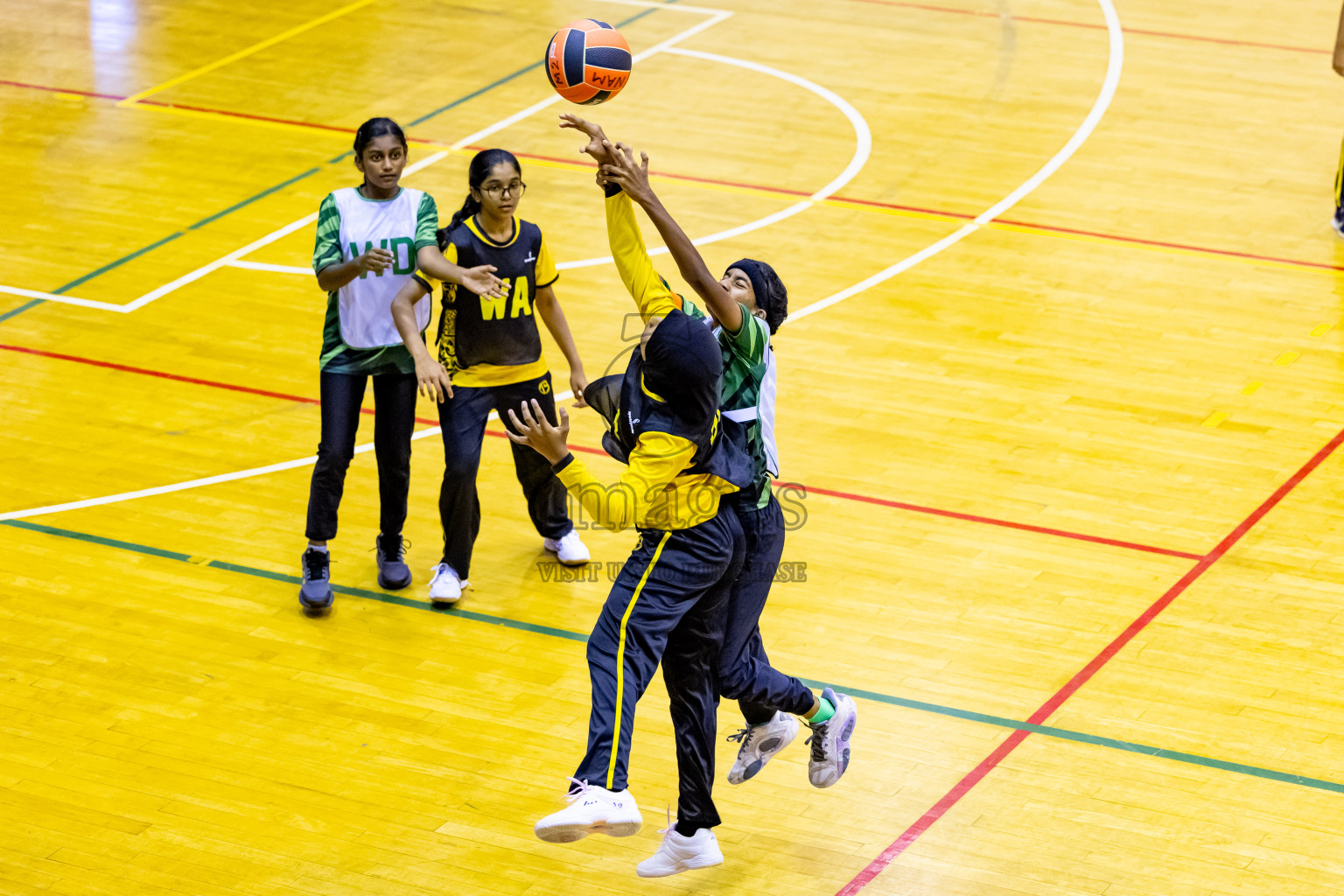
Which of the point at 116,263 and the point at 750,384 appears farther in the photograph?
the point at 116,263

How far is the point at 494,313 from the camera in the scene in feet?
25.3

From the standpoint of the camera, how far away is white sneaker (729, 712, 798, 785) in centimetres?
644

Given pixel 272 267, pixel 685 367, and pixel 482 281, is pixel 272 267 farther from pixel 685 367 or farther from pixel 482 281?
pixel 685 367

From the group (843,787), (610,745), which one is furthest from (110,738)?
(843,787)

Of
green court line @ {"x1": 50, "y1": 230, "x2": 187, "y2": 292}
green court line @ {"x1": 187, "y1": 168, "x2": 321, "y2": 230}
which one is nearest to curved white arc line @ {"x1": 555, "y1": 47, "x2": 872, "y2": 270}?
green court line @ {"x1": 187, "y1": 168, "x2": 321, "y2": 230}

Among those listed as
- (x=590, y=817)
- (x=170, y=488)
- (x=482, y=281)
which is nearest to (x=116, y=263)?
(x=170, y=488)

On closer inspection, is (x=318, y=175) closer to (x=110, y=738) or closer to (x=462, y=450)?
(x=462, y=450)

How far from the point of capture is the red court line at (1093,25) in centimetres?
1673

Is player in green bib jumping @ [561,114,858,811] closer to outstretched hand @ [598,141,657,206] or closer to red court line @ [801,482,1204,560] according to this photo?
outstretched hand @ [598,141,657,206]

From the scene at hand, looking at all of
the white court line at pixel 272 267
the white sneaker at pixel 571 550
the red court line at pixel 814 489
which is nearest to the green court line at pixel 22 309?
the red court line at pixel 814 489

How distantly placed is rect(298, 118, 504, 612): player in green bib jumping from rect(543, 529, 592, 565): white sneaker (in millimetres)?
944

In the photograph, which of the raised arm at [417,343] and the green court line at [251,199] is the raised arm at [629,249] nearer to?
the raised arm at [417,343]

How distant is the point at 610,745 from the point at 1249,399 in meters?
6.09

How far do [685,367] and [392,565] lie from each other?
3.36 m
